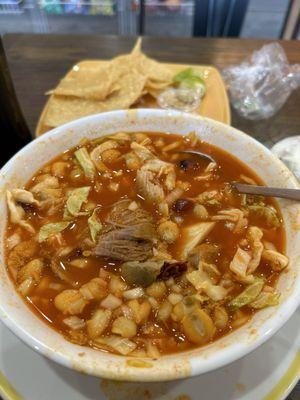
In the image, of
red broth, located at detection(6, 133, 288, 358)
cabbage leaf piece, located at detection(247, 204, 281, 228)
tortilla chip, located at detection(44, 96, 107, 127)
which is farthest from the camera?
tortilla chip, located at detection(44, 96, 107, 127)

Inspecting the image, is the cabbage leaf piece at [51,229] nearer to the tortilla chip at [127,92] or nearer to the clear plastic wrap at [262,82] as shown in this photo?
the tortilla chip at [127,92]

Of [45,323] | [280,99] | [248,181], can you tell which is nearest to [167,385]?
[45,323]

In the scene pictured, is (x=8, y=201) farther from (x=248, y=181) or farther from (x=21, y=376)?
(x=248, y=181)

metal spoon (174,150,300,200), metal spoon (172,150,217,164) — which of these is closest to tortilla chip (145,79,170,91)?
metal spoon (172,150,217,164)

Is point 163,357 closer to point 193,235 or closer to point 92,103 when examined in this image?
point 193,235

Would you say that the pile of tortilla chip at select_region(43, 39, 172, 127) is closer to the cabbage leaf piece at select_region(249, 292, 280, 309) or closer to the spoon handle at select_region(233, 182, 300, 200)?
the spoon handle at select_region(233, 182, 300, 200)
